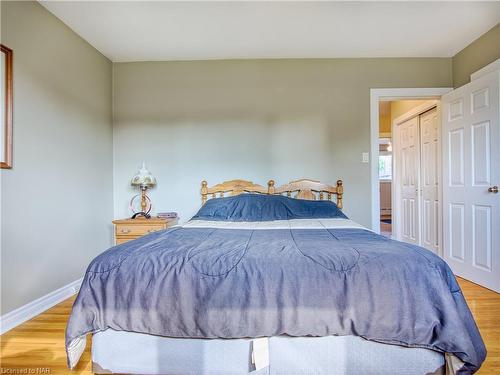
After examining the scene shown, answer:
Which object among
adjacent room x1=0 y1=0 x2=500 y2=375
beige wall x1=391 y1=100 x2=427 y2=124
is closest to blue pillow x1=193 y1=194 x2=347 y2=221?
adjacent room x1=0 y1=0 x2=500 y2=375

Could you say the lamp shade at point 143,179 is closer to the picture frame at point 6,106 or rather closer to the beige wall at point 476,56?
the picture frame at point 6,106

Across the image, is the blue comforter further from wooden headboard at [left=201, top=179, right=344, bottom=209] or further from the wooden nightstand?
wooden headboard at [left=201, top=179, right=344, bottom=209]

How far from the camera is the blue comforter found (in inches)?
47.5

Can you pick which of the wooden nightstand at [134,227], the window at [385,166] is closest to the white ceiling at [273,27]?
the wooden nightstand at [134,227]

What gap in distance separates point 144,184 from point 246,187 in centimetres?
112

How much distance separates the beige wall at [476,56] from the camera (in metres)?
2.68

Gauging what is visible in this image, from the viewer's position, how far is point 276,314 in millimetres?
1226

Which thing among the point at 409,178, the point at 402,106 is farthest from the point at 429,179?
the point at 402,106

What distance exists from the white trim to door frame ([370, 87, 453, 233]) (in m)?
0.33

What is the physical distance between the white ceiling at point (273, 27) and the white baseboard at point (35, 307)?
7.86 ft

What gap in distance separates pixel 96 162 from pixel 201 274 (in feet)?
7.76

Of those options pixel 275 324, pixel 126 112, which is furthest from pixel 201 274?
pixel 126 112

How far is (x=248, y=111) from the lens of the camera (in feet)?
10.9

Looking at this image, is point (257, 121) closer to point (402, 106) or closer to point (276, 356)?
point (276, 356)
